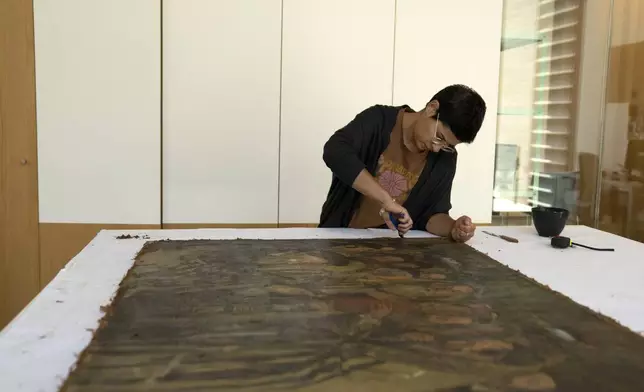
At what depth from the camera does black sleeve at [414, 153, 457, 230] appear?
179 cm

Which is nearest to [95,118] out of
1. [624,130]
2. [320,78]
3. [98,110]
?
[98,110]

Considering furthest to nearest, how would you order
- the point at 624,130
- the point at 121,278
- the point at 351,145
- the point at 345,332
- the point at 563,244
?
the point at 624,130 → the point at 351,145 → the point at 563,244 → the point at 121,278 → the point at 345,332

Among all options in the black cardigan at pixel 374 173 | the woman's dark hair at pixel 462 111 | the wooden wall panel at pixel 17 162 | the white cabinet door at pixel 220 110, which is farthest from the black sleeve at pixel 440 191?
the wooden wall panel at pixel 17 162

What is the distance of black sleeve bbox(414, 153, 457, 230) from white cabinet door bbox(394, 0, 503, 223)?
745 millimetres

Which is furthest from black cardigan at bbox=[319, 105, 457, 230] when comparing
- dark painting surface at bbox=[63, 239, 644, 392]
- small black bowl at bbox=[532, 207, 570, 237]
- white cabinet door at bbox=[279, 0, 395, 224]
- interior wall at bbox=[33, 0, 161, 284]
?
interior wall at bbox=[33, 0, 161, 284]

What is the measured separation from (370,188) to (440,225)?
0.25 m

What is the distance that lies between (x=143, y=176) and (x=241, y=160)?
1.31ft

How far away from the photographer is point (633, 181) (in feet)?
9.04

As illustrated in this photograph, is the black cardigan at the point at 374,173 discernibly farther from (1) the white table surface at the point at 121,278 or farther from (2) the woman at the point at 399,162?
(1) the white table surface at the point at 121,278

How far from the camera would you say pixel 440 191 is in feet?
5.96

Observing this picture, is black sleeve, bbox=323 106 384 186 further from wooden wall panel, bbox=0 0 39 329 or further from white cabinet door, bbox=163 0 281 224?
wooden wall panel, bbox=0 0 39 329

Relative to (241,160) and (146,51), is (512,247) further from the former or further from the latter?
(146,51)

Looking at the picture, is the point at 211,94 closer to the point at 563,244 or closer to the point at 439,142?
the point at 439,142

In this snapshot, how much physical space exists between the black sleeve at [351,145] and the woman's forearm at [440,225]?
0.89 feet
